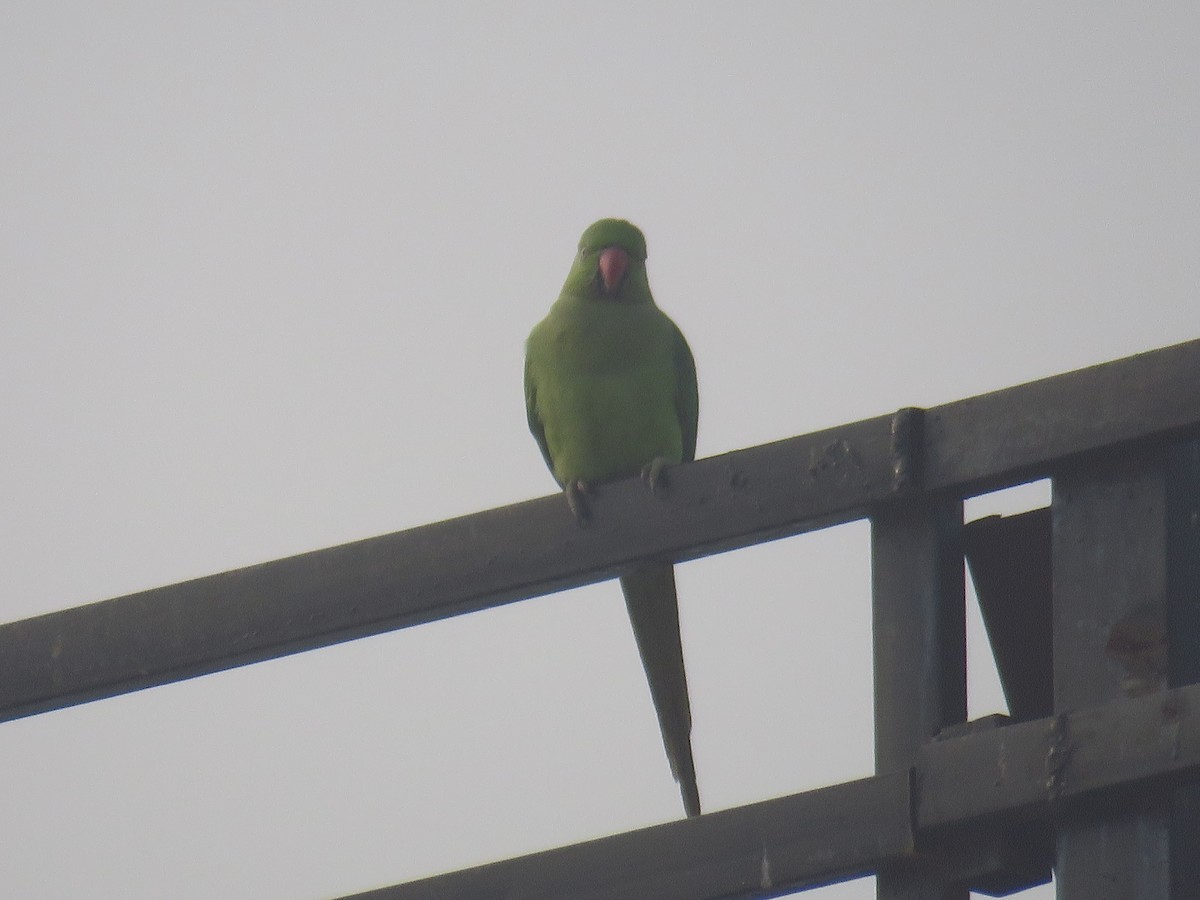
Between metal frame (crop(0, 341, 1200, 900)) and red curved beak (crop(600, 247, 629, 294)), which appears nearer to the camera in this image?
metal frame (crop(0, 341, 1200, 900))

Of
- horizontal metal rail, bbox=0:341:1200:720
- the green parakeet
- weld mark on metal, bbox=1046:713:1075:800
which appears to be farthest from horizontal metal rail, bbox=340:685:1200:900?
the green parakeet

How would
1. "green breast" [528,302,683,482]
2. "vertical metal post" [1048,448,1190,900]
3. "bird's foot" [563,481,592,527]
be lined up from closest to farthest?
A: "vertical metal post" [1048,448,1190,900] → "bird's foot" [563,481,592,527] → "green breast" [528,302,683,482]

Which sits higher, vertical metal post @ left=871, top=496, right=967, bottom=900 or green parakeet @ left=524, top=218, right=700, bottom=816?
green parakeet @ left=524, top=218, right=700, bottom=816

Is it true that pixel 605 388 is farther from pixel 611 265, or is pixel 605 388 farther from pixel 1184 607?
pixel 1184 607

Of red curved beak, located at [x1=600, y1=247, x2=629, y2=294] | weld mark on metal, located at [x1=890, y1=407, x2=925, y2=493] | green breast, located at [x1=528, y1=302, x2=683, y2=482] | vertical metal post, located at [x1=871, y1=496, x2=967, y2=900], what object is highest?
red curved beak, located at [x1=600, y1=247, x2=629, y2=294]

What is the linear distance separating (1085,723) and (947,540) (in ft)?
1.06

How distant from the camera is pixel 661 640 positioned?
333cm

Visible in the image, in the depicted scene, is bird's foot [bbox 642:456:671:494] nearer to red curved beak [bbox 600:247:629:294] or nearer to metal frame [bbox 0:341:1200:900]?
metal frame [bbox 0:341:1200:900]

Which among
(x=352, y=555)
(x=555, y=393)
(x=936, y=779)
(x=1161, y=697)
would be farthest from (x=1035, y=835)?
(x=555, y=393)

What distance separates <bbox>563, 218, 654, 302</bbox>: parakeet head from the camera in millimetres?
4392

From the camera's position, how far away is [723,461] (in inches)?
83.1

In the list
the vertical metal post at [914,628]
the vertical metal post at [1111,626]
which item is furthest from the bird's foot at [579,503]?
the vertical metal post at [1111,626]

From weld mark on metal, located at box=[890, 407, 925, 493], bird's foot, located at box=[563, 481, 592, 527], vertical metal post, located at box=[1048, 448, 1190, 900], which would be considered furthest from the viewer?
bird's foot, located at box=[563, 481, 592, 527]

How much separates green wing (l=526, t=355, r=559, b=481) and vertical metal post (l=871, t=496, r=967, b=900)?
248 cm
